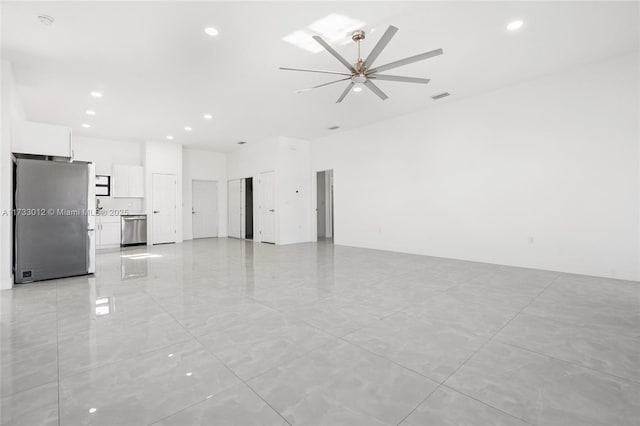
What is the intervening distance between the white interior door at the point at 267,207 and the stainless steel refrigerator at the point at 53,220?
14.7 ft

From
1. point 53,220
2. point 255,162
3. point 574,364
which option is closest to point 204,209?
point 255,162

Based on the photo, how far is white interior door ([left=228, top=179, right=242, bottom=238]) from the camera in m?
10.2

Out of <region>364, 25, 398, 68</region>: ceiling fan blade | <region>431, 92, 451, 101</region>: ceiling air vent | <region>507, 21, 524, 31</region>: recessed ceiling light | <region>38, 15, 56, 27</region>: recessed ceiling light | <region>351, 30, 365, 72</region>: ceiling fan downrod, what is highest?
<region>431, 92, 451, 101</region>: ceiling air vent

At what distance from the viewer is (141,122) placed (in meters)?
6.89

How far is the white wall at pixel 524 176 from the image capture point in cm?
416

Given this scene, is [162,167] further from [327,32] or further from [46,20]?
[327,32]

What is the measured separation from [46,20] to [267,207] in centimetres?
609

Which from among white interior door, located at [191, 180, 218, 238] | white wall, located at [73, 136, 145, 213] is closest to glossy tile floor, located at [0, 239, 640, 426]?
Result: white wall, located at [73, 136, 145, 213]

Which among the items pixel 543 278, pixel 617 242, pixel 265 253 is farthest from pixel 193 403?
pixel 617 242

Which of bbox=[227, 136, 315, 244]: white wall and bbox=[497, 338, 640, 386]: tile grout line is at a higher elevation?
bbox=[227, 136, 315, 244]: white wall

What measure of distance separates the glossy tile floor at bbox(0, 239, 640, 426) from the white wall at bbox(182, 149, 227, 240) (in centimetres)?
593

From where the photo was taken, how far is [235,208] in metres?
10.4

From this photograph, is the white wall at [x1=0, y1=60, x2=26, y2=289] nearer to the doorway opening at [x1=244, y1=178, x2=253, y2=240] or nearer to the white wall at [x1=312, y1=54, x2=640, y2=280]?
the doorway opening at [x1=244, y1=178, x2=253, y2=240]

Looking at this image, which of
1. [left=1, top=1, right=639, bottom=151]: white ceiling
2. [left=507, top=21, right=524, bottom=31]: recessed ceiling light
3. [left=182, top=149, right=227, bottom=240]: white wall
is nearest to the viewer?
[left=1, top=1, right=639, bottom=151]: white ceiling
